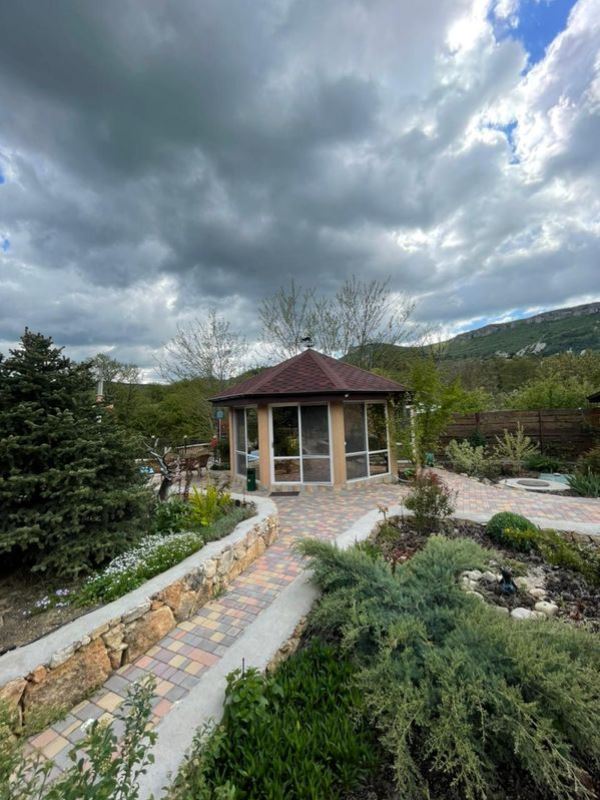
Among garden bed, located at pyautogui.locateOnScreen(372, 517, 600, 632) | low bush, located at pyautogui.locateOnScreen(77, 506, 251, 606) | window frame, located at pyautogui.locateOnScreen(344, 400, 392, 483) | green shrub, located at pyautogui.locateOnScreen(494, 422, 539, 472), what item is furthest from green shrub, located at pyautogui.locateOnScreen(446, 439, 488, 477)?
low bush, located at pyautogui.locateOnScreen(77, 506, 251, 606)

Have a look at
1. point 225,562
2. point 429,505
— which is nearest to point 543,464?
point 429,505

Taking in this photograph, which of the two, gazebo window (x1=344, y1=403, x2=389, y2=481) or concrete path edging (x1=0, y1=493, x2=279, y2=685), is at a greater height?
gazebo window (x1=344, y1=403, x2=389, y2=481)

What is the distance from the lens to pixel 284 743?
6.84 ft

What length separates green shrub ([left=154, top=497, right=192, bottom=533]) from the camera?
5.20 metres

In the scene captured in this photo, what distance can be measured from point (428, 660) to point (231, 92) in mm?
10090

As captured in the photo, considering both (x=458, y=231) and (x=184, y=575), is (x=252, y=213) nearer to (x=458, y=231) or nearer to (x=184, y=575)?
(x=458, y=231)

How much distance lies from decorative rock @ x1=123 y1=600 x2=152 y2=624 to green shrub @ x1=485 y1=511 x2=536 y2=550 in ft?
16.4

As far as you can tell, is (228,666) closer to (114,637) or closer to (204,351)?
(114,637)

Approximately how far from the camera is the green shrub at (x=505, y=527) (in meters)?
5.19

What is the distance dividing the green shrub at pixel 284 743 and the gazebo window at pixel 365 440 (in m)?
7.14

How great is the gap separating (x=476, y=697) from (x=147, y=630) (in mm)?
2832

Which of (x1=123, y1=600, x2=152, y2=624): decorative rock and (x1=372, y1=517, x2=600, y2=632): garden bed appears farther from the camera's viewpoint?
(x1=372, y1=517, x2=600, y2=632): garden bed

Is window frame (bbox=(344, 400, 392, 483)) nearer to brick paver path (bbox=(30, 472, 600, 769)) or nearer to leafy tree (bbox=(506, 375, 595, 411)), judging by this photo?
brick paver path (bbox=(30, 472, 600, 769))

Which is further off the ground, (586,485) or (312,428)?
(312,428)
